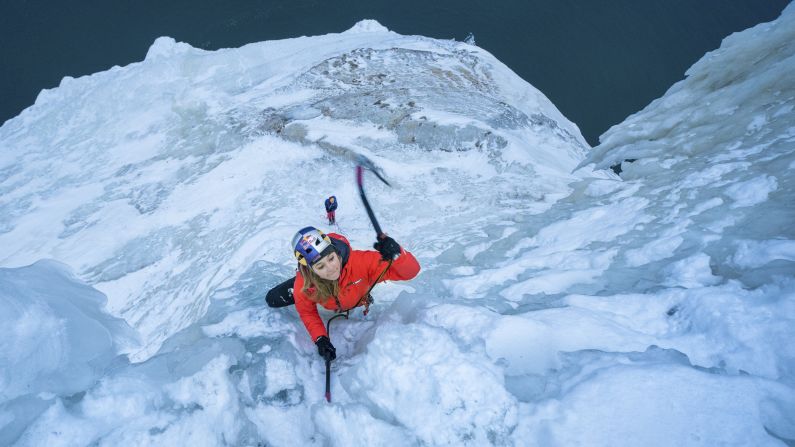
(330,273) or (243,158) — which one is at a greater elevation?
(330,273)

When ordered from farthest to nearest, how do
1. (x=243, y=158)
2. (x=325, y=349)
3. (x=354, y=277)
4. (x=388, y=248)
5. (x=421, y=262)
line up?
(x=243, y=158) → (x=421, y=262) → (x=354, y=277) → (x=388, y=248) → (x=325, y=349)

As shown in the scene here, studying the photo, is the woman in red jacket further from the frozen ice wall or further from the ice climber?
the frozen ice wall

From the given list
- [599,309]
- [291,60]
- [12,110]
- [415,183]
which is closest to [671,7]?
[291,60]

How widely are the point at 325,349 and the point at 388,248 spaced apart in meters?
0.81

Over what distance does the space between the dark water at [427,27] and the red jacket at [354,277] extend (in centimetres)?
1553

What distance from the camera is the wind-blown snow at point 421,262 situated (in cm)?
238

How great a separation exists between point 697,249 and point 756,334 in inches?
44.0

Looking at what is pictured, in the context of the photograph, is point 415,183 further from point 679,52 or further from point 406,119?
point 679,52

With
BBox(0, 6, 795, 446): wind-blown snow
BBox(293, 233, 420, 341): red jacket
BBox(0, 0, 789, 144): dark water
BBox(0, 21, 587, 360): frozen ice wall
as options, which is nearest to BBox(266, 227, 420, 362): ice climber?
BBox(293, 233, 420, 341): red jacket

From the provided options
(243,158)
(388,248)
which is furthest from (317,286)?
(243,158)

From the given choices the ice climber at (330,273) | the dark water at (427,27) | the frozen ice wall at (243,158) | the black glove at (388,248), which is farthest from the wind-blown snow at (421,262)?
the dark water at (427,27)

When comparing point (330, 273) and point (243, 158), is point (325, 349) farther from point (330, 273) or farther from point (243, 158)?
point (243, 158)

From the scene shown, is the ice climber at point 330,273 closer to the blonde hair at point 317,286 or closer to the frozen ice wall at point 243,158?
A: the blonde hair at point 317,286

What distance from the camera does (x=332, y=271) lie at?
3.10 metres
